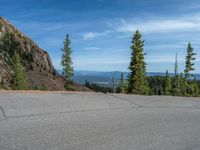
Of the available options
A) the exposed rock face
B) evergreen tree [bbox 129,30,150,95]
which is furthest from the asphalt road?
the exposed rock face

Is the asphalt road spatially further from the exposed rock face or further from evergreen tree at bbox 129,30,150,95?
the exposed rock face

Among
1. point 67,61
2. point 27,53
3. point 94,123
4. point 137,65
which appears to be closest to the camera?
point 94,123

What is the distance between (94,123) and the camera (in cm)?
785

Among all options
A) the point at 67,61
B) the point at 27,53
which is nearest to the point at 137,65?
the point at 67,61

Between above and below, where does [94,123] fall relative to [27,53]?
below

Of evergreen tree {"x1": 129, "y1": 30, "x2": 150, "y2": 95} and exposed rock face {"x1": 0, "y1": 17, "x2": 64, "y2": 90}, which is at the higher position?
exposed rock face {"x1": 0, "y1": 17, "x2": 64, "y2": 90}

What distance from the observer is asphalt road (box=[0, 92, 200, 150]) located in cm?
612

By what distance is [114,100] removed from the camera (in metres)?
11.8

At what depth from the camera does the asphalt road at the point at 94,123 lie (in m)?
6.12

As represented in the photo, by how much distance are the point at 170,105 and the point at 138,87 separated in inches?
1424

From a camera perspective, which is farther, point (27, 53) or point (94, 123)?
point (27, 53)

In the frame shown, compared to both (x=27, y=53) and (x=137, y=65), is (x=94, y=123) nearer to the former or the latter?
(x=137, y=65)

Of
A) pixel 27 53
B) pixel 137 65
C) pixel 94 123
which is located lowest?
pixel 94 123

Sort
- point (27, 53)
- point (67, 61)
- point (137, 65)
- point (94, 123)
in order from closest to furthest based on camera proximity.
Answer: point (94, 123)
point (137, 65)
point (67, 61)
point (27, 53)
